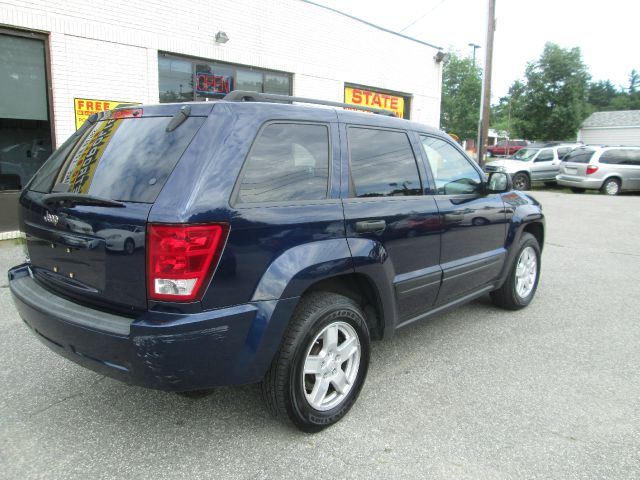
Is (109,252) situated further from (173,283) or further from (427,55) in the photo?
A: (427,55)

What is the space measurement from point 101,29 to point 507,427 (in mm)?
8660

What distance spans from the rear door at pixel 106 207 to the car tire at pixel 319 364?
780mm

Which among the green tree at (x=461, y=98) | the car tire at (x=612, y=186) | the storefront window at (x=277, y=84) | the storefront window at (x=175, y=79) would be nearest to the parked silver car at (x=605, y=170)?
the car tire at (x=612, y=186)

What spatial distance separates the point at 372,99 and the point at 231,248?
1225 centimetres

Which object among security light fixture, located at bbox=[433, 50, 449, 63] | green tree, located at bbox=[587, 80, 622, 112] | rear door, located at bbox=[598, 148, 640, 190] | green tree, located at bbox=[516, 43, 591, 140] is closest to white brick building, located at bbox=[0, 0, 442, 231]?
security light fixture, located at bbox=[433, 50, 449, 63]

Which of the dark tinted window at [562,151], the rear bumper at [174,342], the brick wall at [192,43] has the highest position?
the brick wall at [192,43]

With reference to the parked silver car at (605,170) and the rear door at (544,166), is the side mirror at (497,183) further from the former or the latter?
the rear door at (544,166)

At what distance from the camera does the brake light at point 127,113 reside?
2.69 metres

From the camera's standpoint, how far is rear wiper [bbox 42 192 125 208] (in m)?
2.33

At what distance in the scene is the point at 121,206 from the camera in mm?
2303

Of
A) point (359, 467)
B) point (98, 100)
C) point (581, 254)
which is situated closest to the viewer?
point (359, 467)

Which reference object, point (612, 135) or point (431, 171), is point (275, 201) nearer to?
point (431, 171)

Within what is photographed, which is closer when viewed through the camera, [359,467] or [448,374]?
[359,467]

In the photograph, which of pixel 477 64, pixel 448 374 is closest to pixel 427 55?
pixel 448 374
